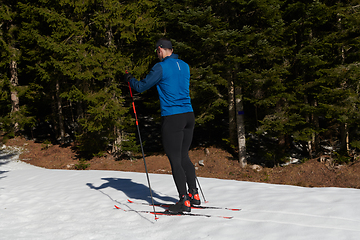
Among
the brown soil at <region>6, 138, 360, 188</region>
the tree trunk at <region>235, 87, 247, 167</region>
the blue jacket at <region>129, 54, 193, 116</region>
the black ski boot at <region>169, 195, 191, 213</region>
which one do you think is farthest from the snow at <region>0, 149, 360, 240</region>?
the tree trunk at <region>235, 87, 247, 167</region>

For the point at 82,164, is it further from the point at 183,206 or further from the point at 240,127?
the point at 183,206

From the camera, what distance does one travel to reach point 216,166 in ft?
49.1

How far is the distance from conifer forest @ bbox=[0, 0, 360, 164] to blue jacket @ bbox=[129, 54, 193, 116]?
31.6 feet

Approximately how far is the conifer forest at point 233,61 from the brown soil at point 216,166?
688 millimetres

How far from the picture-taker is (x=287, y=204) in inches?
149

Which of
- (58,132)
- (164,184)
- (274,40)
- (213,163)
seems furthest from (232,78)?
(58,132)

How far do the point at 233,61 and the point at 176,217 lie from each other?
10.9 m

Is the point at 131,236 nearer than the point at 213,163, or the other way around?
the point at 131,236

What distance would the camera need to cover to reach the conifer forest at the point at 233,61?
12945 mm

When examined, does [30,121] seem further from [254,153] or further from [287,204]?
[287,204]

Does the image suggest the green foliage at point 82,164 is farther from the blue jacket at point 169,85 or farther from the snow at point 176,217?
the blue jacket at point 169,85

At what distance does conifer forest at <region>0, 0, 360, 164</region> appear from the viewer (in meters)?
12.9

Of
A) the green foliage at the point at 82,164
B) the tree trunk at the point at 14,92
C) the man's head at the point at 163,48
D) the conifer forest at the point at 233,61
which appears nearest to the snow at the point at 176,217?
the man's head at the point at 163,48

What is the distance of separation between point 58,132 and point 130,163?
921cm
